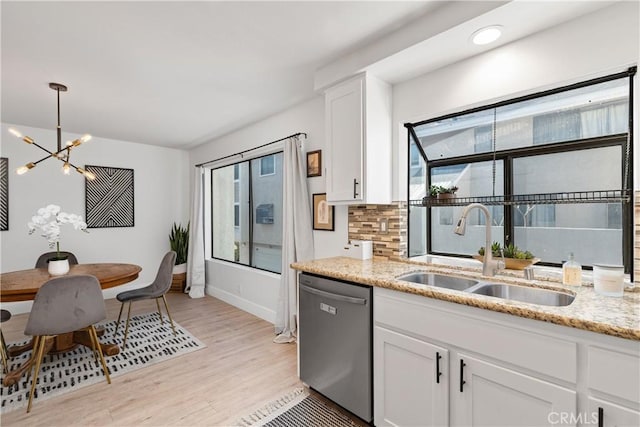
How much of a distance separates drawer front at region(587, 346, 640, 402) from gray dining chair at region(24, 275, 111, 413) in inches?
117

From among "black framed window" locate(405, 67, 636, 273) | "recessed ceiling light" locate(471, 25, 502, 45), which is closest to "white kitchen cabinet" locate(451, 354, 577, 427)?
"black framed window" locate(405, 67, 636, 273)

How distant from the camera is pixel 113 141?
187 inches

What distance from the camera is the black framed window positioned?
1.71 m

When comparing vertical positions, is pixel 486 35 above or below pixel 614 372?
above

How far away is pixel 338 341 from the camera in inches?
79.3

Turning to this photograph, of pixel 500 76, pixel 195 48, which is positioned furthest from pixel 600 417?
pixel 195 48

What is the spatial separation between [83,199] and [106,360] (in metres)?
2.75

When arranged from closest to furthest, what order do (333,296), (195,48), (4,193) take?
(333,296), (195,48), (4,193)

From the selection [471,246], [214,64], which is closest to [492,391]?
[471,246]

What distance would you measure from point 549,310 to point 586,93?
1365mm

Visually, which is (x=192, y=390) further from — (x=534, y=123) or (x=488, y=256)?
(x=534, y=123)

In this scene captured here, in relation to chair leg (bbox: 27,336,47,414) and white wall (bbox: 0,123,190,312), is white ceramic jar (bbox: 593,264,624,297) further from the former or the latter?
white wall (bbox: 0,123,190,312)

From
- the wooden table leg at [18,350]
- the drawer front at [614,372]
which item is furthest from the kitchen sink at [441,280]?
the wooden table leg at [18,350]

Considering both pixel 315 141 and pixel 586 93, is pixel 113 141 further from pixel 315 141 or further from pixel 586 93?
pixel 586 93
